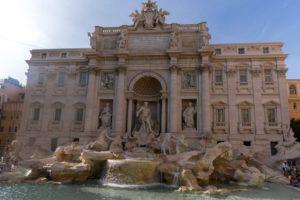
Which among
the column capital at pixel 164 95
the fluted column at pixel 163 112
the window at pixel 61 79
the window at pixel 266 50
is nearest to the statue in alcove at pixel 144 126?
the fluted column at pixel 163 112

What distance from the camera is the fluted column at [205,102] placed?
73.9 feet

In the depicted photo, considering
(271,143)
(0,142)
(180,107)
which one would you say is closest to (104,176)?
(180,107)

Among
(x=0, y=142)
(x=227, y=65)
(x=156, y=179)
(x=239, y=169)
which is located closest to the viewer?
(x=156, y=179)

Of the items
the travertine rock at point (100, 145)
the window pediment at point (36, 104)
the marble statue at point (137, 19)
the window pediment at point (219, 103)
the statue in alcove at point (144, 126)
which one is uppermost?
the marble statue at point (137, 19)

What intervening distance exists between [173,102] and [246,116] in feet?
22.2

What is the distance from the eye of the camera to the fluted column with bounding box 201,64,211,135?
22.5 m

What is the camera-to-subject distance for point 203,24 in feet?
82.1

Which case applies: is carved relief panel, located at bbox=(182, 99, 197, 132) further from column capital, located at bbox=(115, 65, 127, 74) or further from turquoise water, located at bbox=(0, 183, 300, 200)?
turquoise water, located at bbox=(0, 183, 300, 200)

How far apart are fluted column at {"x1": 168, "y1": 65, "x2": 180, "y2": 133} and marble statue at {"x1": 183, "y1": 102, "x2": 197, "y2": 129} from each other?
72 cm

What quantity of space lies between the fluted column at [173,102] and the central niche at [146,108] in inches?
58.5

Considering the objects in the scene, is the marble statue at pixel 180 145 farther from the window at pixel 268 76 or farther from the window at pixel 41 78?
the window at pixel 41 78

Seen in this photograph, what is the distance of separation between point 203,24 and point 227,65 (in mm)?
4515

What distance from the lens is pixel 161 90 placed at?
2403cm

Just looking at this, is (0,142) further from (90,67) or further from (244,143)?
(244,143)
